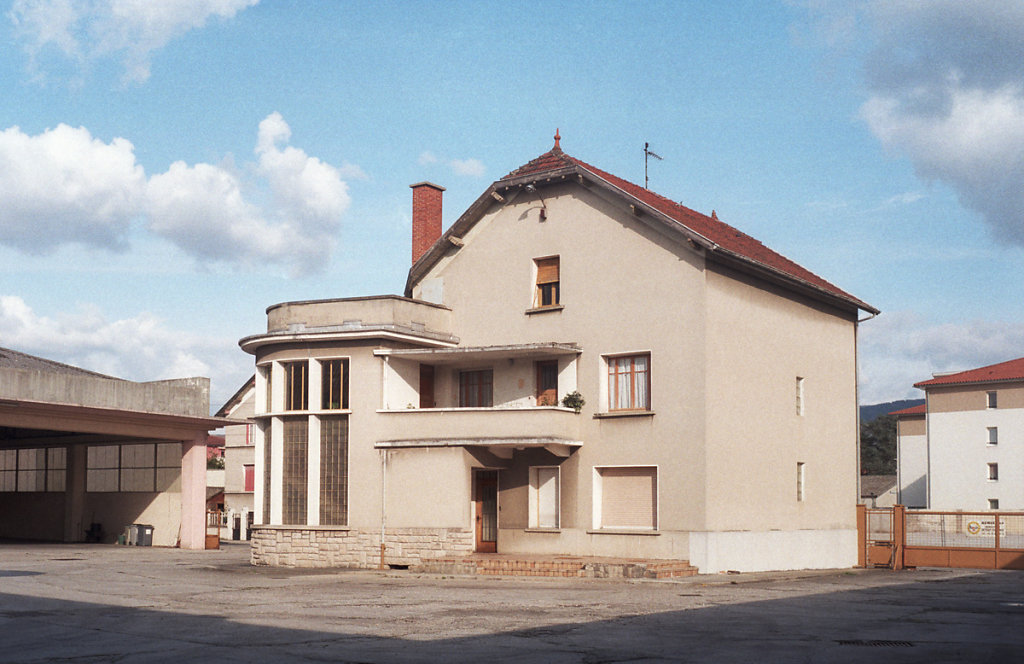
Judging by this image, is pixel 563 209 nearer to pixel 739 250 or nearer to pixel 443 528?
pixel 739 250

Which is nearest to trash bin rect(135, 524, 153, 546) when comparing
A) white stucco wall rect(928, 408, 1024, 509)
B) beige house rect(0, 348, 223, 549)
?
beige house rect(0, 348, 223, 549)

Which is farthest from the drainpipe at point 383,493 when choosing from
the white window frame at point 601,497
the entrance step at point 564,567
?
the white window frame at point 601,497

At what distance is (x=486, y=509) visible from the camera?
98.9 feet

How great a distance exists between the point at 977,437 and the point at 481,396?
2234 inches

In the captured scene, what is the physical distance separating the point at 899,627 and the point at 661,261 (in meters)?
14.6

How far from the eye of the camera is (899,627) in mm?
15398

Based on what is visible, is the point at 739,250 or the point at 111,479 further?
the point at 111,479

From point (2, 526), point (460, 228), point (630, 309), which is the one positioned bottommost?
point (2, 526)

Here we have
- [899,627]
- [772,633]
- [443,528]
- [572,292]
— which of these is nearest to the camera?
[772,633]

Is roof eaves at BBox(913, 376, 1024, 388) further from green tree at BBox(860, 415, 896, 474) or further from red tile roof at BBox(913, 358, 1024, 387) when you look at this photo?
green tree at BBox(860, 415, 896, 474)

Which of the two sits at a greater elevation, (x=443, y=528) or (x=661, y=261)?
(x=661, y=261)

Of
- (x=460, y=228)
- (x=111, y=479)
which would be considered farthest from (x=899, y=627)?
(x=111, y=479)

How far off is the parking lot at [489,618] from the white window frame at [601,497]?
2.38 metres

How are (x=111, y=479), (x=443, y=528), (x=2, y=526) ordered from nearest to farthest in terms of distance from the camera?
1. (x=443, y=528)
2. (x=111, y=479)
3. (x=2, y=526)
